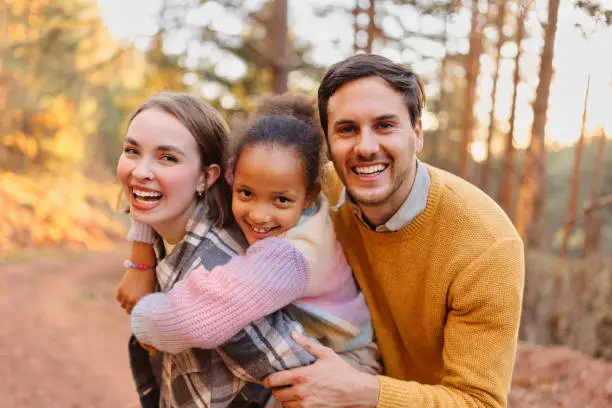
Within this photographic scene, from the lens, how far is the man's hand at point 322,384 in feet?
7.10

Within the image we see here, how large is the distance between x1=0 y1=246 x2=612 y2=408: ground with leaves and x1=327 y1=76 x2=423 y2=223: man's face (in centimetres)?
211

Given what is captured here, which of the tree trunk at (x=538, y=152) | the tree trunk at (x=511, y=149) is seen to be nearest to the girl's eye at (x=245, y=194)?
the tree trunk at (x=538, y=152)

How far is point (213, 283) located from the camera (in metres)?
2.12

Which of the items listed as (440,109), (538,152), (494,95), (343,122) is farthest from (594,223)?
(343,122)

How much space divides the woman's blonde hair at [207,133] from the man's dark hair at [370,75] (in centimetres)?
54

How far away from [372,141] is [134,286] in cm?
149

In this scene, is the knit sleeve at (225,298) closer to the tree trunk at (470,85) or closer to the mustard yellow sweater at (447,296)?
the mustard yellow sweater at (447,296)

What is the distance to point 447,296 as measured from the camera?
239 cm

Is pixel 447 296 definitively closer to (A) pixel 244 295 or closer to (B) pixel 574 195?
(A) pixel 244 295

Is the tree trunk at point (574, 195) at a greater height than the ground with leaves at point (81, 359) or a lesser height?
greater

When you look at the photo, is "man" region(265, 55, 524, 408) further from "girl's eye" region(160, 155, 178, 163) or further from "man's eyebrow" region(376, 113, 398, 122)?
"girl's eye" region(160, 155, 178, 163)

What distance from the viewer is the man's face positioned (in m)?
2.41

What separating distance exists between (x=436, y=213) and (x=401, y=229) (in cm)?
18

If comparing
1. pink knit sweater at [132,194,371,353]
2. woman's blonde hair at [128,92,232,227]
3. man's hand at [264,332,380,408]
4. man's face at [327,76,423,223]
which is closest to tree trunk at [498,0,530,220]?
man's face at [327,76,423,223]
